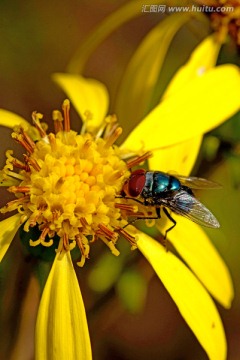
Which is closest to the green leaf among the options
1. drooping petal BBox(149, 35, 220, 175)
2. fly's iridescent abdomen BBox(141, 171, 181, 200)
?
drooping petal BBox(149, 35, 220, 175)

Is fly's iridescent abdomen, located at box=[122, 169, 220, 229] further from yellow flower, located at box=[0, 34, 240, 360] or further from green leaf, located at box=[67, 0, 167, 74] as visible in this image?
green leaf, located at box=[67, 0, 167, 74]

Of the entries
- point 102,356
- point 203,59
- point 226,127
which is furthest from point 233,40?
point 102,356

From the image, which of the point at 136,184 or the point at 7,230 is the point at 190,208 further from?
the point at 7,230

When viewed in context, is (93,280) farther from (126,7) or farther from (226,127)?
(126,7)

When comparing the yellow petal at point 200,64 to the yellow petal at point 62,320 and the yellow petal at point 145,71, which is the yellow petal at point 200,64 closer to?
the yellow petal at point 145,71

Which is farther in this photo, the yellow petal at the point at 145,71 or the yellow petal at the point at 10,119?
the yellow petal at the point at 145,71

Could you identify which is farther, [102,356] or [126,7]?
[126,7]

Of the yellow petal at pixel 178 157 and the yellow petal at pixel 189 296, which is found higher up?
the yellow petal at pixel 178 157

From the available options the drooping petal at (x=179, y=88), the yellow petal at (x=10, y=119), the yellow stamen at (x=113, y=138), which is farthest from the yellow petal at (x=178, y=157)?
the yellow petal at (x=10, y=119)
